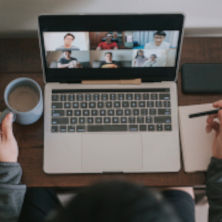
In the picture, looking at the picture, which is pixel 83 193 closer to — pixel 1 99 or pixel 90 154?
pixel 90 154

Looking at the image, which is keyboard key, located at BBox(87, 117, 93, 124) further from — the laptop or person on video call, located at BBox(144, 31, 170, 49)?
person on video call, located at BBox(144, 31, 170, 49)

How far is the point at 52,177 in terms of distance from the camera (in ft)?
2.68

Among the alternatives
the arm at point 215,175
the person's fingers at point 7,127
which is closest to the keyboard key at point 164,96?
the arm at point 215,175

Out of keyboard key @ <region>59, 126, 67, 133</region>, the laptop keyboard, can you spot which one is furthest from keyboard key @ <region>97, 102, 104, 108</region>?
keyboard key @ <region>59, 126, 67, 133</region>

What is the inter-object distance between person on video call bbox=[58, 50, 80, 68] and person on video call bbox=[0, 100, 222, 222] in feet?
0.60

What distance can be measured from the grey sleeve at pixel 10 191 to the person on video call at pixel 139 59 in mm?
→ 396

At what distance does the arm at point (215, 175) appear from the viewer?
78 centimetres

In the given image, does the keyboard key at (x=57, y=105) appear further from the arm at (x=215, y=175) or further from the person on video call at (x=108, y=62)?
the arm at (x=215, y=175)

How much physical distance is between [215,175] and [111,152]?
0.26m

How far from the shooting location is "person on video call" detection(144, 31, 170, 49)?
2.53ft

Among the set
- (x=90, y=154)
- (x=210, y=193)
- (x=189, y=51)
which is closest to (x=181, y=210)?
(x=210, y=193)

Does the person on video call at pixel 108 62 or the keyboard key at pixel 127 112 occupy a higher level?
the person on video call at pixel 108 62

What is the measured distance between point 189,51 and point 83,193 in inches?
26.7

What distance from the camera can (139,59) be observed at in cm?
82
